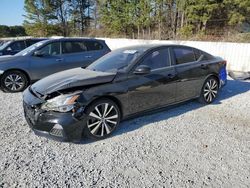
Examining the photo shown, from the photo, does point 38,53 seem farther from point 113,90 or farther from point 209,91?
point 209,91

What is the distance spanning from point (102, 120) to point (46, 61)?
4.03 meters

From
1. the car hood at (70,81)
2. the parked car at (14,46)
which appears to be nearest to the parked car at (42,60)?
the car hood at (70,81)

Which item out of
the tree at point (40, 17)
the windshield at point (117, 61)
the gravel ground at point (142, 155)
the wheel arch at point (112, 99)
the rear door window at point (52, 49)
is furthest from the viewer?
the tree at point (40, 17)

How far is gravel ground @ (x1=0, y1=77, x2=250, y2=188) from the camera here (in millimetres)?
2824

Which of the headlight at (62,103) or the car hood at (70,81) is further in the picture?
the car hood at (70,81)

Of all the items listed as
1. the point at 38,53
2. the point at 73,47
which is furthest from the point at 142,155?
the point at 73,47

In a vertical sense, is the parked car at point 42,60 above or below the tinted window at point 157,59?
below

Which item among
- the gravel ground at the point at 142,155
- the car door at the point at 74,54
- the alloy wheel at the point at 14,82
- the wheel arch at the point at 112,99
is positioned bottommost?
the gravel ground at the point at 142,155

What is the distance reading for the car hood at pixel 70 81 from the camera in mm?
3705

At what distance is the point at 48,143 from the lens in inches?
146

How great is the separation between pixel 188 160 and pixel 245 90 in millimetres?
4609

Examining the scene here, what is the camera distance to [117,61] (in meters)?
4.54

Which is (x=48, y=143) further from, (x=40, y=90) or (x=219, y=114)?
(x=219, y=114)

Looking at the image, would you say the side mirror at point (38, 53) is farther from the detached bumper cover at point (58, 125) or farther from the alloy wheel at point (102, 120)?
the alloy wheel at point (102, 120)
